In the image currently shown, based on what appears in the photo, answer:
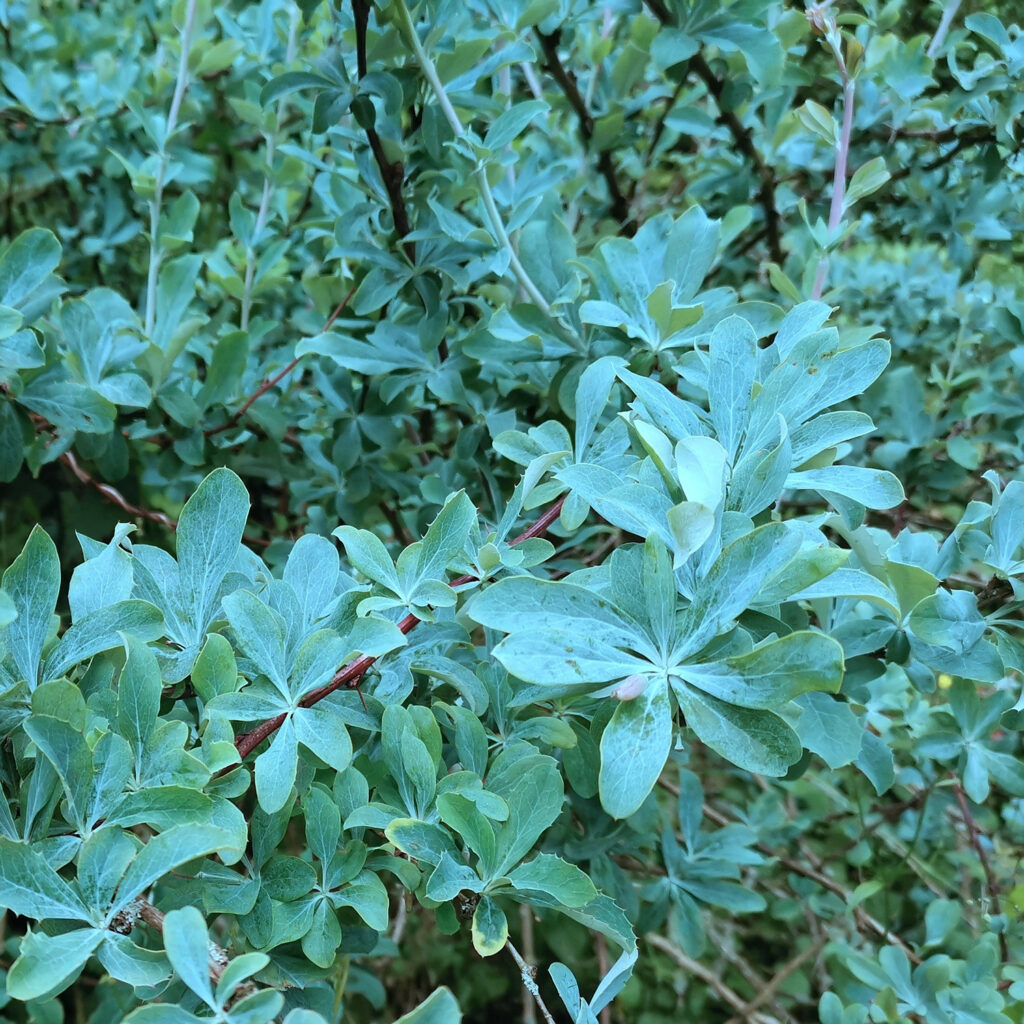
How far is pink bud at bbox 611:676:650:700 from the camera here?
386mm

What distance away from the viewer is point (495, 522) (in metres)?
0.78

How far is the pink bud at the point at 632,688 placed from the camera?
39 cm

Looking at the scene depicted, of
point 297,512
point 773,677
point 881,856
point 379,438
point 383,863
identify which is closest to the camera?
point 773,677

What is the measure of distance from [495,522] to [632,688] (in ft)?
1.34

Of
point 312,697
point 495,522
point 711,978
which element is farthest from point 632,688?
point 711,978

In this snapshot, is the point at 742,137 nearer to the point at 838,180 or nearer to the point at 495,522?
the point at 838,180

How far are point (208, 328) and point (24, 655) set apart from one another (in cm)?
75

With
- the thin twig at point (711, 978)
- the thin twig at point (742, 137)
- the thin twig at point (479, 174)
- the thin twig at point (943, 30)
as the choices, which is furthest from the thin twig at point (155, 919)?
the thin twig at point (943, 30)

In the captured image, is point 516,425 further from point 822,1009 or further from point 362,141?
point 822,1009

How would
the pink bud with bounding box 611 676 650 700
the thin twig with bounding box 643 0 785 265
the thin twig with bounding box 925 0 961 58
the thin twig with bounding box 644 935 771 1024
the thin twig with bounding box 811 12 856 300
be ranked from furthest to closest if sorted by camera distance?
1. the thin twig with bounding box 644 935 771 1024
2. the thin twig with bounding box 925 0 961 58
3. the thin twig with bounding box 643 0 785 265
4. the thin twig with bounding box 811 12 856 300
5. the pink bud with bounding box 611 676 650 700

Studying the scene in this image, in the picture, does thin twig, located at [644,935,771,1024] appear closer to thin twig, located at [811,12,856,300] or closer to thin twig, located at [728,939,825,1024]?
thin twig, located at [728,939,825,1024]

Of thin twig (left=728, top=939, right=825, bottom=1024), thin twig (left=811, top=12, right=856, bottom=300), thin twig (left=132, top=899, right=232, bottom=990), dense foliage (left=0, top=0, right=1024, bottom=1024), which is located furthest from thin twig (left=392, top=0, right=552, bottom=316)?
thin twig (left=728, top=939, right=825, bottom=1024)

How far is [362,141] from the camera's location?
823mm

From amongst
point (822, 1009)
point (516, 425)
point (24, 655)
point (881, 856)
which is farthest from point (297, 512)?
point (881, 856)
